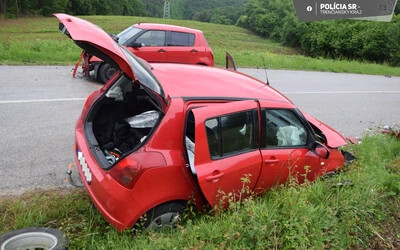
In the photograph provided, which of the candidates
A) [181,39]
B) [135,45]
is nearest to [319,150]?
[135,45]

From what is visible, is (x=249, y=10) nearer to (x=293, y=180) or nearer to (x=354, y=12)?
(x=354, y=12)

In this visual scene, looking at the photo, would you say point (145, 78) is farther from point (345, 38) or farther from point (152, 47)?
point (345, 38)

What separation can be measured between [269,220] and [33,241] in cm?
213

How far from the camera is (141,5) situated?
351ft

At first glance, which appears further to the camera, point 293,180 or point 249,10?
point 249,10

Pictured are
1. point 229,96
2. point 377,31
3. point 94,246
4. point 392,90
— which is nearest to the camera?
point 94,246

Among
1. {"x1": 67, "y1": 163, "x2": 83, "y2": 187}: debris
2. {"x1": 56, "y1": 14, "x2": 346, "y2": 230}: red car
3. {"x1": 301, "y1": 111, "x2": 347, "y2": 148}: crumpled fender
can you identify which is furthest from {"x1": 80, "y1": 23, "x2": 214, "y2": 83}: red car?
{"x1": 301, "y1": 111, "x2": 347, "y2": 148}: crumpled fender

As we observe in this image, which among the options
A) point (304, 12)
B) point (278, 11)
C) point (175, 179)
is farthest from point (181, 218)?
point (278, 11)

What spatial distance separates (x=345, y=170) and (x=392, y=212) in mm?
1053

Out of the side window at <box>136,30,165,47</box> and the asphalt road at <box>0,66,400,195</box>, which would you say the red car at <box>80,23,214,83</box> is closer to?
the side window at <box>136,30,165,47</box>

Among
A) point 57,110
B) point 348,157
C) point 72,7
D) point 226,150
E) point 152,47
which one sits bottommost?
point 348,157

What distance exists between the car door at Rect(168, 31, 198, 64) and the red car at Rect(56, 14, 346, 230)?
21.0ft

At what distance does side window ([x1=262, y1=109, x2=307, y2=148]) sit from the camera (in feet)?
12.9

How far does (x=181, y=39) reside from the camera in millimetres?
10945
